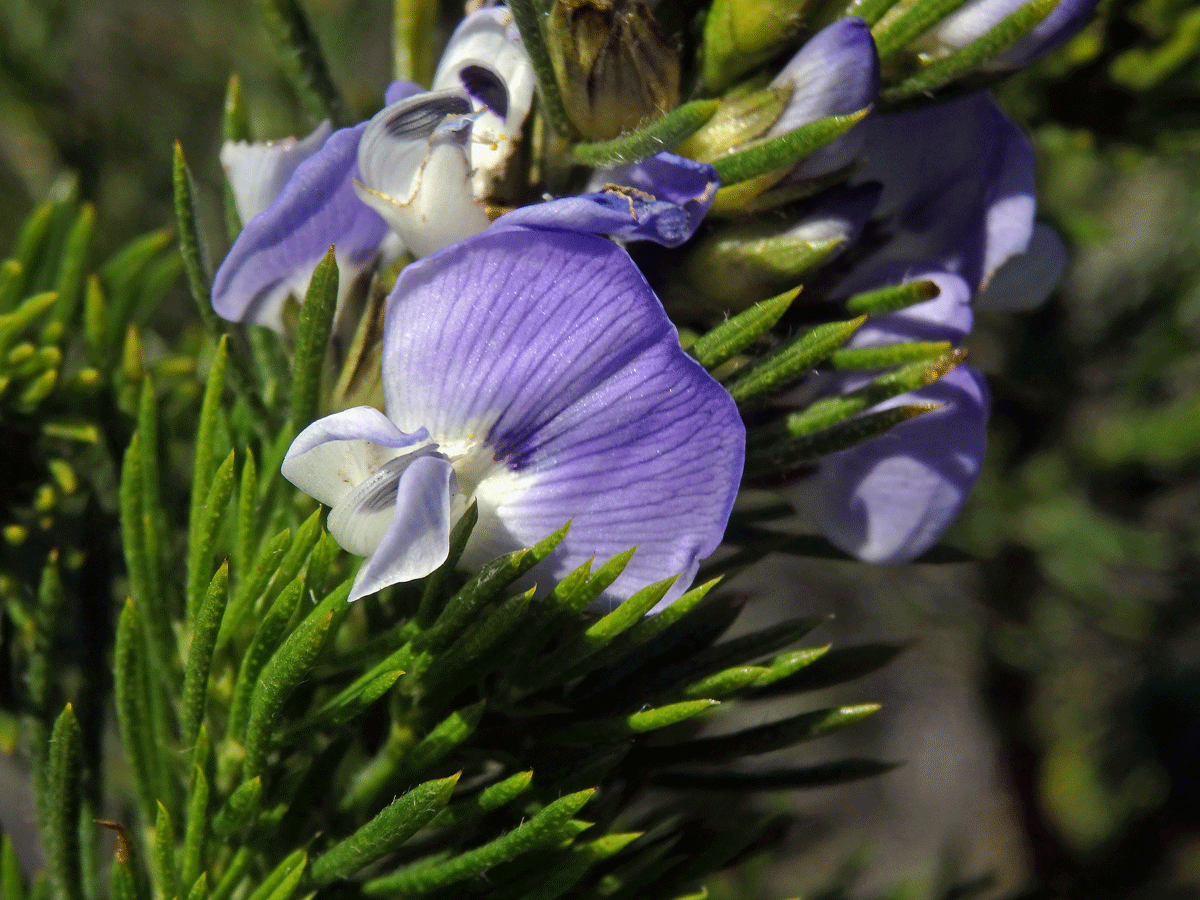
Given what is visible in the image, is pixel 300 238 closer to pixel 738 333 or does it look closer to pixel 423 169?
pixel 423 169

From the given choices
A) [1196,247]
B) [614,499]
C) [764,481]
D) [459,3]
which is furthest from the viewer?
[1196,247]

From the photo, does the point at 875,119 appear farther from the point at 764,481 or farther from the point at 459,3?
the point at 459,3

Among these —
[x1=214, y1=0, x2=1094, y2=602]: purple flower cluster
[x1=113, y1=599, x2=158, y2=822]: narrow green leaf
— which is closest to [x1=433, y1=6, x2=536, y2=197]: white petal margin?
[x1=214, y1=0, x2=1094, y2=602]: purple flower cluster

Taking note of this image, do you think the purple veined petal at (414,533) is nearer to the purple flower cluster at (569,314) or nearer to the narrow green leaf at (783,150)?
the purple flower cluster at (569,314)

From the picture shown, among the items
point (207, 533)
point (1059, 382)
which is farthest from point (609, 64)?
point (1059, 382)

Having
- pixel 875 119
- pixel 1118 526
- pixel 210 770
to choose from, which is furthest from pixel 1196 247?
pixel 210 770

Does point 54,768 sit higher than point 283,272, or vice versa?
point 283,272
